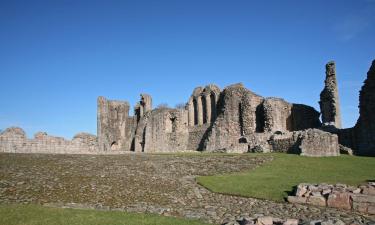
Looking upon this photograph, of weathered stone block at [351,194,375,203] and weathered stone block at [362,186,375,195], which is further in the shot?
weathered stone block at [362,186,375,195]

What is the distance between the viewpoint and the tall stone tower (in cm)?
3909

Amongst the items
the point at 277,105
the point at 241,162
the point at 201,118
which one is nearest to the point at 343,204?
the point at 241,162

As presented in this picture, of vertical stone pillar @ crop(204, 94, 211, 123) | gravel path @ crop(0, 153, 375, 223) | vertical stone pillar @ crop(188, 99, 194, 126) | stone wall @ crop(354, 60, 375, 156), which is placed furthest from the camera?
vertical stone pillar @ crop(188, 99, 194, 126)

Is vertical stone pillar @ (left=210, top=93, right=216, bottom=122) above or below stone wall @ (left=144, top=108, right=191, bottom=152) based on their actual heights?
above

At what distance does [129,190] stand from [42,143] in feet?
55.6

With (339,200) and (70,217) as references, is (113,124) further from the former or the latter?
(70,217)

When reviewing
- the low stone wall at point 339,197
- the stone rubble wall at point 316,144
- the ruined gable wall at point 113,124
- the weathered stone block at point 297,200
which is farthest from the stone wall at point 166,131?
the weathered stone block at point 297,200

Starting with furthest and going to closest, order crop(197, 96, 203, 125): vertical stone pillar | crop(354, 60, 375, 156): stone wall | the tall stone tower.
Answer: crop(197, 96, 203, 125): vertical stone pillar
the tall stone tower
crop(354, 60, 375, 156): stone wall

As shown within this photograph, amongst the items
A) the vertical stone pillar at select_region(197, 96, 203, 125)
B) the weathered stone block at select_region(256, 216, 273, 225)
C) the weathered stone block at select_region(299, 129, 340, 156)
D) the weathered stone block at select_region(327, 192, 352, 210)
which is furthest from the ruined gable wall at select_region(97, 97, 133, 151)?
the weathered stone block at select_region(256, 216, 273, 225)

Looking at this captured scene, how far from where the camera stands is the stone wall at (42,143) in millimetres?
28609

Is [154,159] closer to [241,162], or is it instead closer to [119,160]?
[119,160]

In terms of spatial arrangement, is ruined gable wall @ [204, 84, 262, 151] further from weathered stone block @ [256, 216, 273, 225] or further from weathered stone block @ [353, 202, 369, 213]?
weathered stone block @ [256, 216, 273, 225]

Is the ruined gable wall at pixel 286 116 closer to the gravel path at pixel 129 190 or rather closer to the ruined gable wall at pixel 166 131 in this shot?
the ruined gable wall at pixel 166 131

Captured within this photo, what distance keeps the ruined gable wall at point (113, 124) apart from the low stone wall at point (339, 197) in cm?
4706
